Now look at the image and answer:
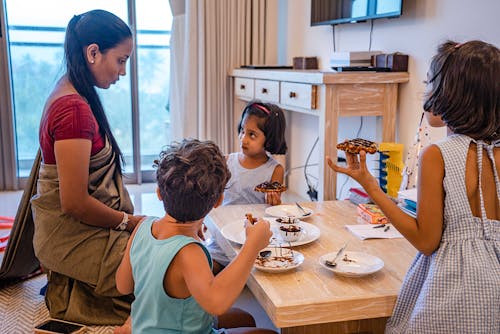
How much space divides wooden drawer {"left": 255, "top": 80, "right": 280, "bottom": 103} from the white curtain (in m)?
0.71

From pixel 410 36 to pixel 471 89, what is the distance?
1529 millimetres

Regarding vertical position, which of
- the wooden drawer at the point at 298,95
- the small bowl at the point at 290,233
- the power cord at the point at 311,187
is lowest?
the power cord at the point at 311,187

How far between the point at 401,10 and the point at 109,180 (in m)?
1.52

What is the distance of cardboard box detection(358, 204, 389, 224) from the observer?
1655mm

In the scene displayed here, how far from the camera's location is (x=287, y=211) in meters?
1.77

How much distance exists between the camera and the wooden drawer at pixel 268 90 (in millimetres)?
3122

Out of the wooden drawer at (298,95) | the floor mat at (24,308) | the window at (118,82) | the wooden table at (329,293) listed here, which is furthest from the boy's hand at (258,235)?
the window at (118,82)

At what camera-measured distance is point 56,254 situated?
1735 millimetres

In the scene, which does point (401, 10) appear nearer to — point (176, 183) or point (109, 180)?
point (109, 180)

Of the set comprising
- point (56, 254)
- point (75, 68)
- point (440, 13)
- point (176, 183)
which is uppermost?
point (440, 13)

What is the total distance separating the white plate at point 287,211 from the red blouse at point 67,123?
24.1 inches

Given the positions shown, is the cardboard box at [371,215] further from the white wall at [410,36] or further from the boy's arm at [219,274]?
the white wall at [410,36]

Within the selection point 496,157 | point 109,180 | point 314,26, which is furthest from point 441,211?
point 314,26

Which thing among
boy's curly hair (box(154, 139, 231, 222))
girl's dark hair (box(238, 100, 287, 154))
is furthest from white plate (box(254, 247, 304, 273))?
girl's dark hair (box(238, 100, 287, 154))
